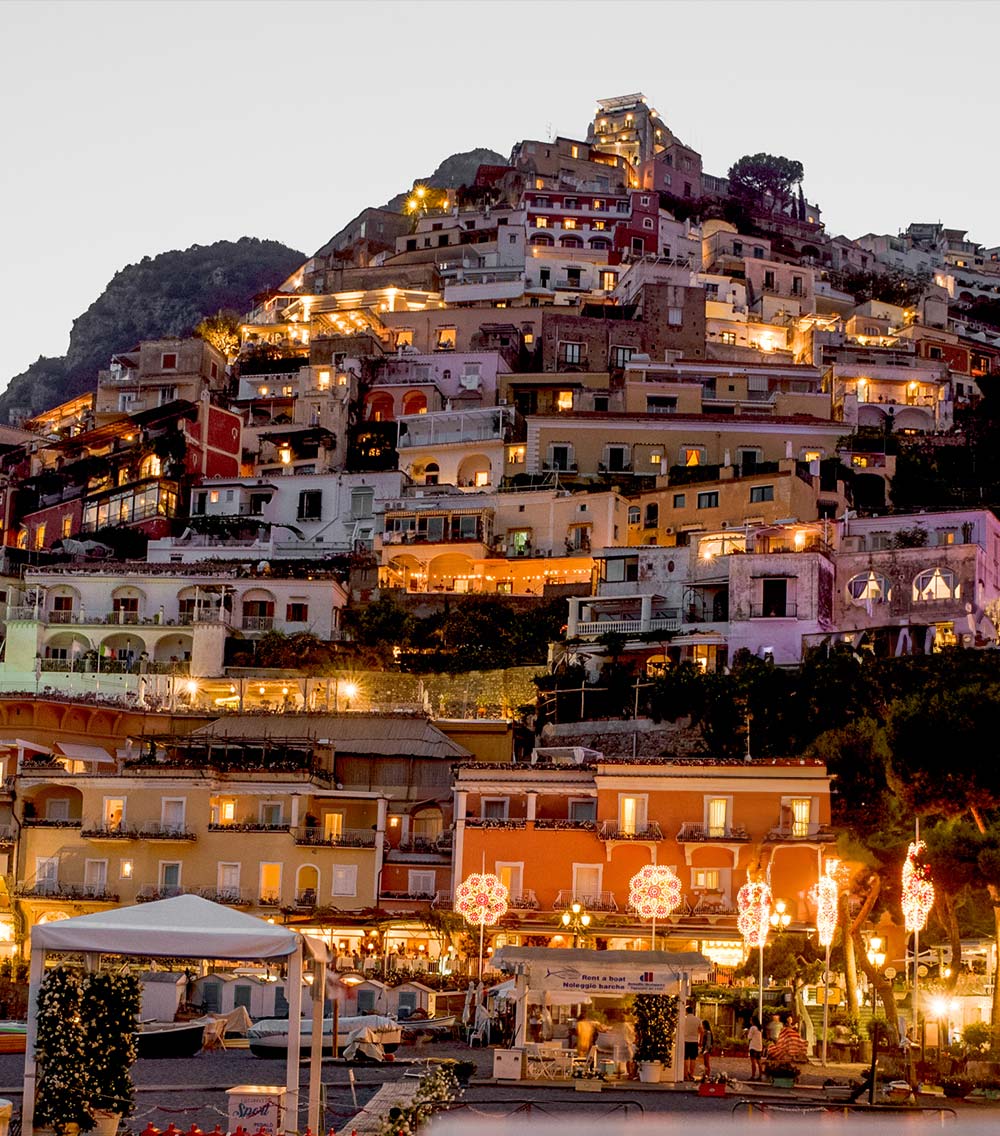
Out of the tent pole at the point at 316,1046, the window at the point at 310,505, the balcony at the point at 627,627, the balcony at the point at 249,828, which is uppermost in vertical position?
the window at the point at 310,505

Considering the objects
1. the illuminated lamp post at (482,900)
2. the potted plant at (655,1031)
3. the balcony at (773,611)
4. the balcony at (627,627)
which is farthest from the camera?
the balcony at (627,627)

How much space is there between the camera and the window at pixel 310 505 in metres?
74.8

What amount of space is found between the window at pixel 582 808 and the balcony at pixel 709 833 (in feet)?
9.27

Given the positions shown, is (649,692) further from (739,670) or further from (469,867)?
(469,867)

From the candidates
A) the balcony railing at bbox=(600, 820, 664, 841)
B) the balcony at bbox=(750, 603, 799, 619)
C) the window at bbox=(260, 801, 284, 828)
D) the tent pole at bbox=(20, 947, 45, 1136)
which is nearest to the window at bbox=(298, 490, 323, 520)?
the balcony at bbox=(750, 603, 799, 619)

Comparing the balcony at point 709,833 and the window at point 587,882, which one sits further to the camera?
the window at point 587,882

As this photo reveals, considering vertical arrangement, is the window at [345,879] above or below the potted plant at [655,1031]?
above

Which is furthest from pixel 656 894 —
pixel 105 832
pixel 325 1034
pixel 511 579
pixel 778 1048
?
pixel 511 579

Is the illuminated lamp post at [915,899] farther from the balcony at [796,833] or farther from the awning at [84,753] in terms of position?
the awning at [84,753]

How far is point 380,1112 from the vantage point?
21938mm

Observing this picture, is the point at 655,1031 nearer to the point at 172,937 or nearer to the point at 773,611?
the point at 172,937

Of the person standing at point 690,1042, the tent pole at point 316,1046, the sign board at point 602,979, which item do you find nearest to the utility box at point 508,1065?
the sign board at point 602,979

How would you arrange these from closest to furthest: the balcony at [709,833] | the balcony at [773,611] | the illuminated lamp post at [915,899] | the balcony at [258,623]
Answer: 1. the illuminated lamp post at [915,899]
2. the balcony at [709,833]
3. the balcony at [773,611]
4. the balcony at [258,623]

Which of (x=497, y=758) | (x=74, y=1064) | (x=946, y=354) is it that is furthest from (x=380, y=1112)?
(x=946, y=354)
